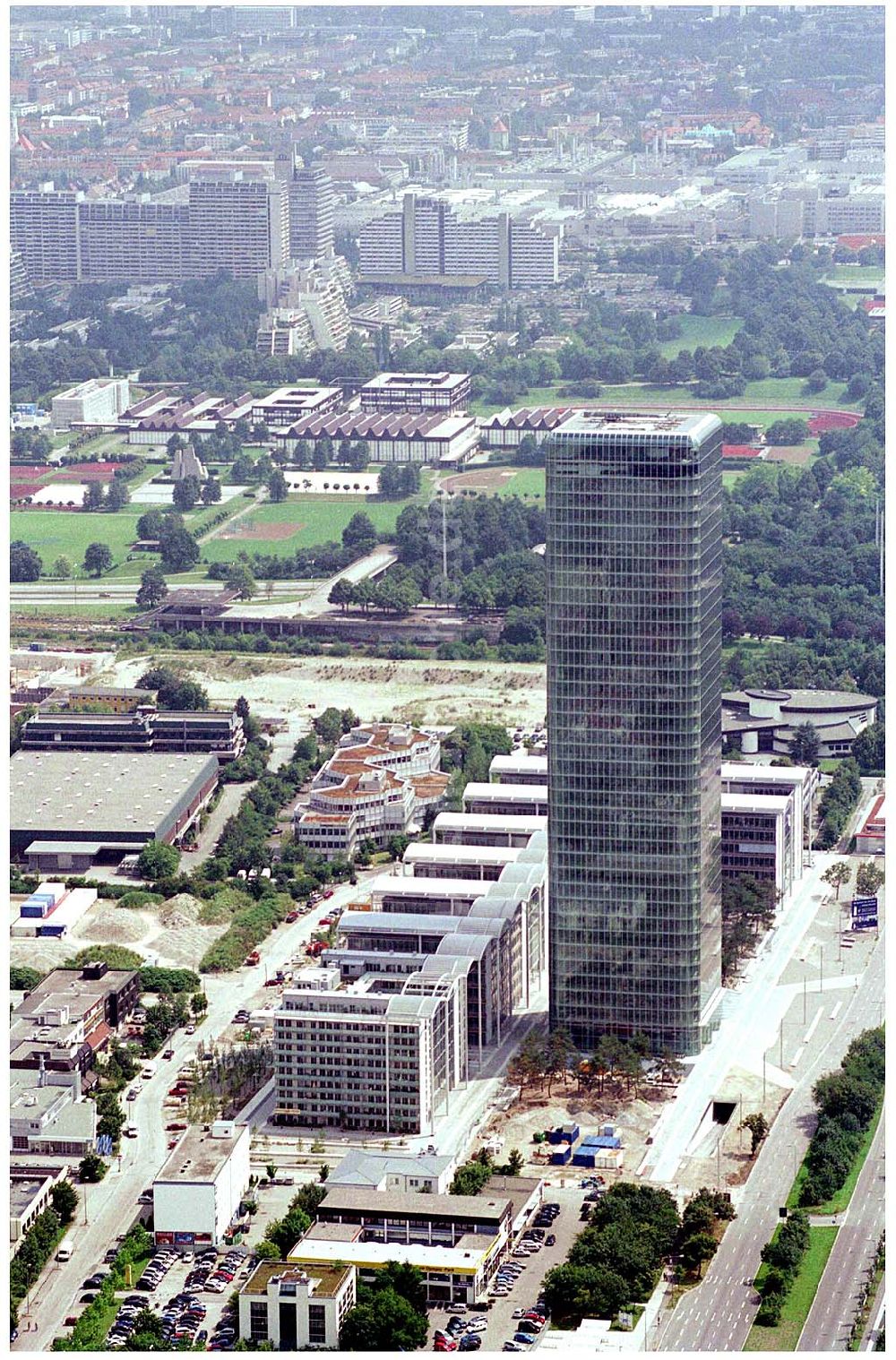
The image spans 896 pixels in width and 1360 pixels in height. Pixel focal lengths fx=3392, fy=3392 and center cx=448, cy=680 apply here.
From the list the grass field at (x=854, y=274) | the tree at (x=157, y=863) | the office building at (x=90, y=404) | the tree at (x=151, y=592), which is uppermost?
the grass field at (x=854, y=274)

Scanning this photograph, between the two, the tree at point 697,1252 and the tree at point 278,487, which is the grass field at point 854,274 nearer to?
the tree at point 278,487

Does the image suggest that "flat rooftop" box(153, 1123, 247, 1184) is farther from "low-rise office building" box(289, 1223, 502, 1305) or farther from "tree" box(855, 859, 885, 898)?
"tree" box(855, 859, 885, 898)

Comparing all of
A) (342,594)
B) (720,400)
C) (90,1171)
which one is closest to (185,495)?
(342,594)

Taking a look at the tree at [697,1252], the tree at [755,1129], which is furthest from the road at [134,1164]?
the tree at [755,1129]

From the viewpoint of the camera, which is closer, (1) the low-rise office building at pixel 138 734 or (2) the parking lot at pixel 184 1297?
(2) the parking lot at pixel 184 1297

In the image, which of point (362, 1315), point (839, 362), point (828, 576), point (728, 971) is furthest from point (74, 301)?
point (362, 1315)

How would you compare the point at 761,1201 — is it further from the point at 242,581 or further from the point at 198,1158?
the point at 242,581
